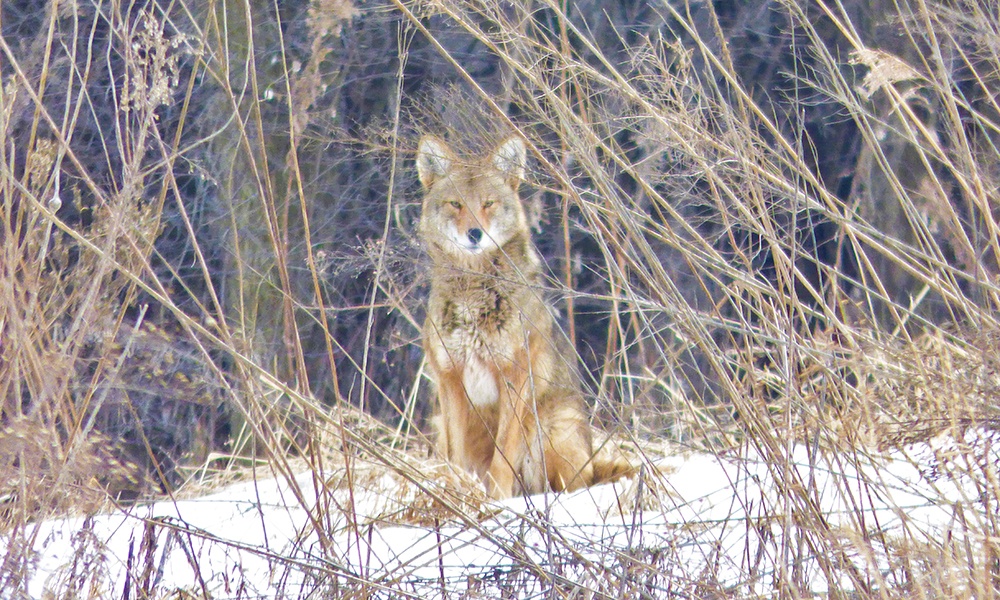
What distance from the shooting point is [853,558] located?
7.21 feet

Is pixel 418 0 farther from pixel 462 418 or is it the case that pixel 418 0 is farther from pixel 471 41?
pixel 471 41

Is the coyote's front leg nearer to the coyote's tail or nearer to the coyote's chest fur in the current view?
the coyote's chest fur

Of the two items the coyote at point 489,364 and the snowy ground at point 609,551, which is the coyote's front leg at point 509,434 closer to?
the coyote at point 489,364

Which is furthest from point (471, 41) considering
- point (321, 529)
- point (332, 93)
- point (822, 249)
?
point (321, 529)

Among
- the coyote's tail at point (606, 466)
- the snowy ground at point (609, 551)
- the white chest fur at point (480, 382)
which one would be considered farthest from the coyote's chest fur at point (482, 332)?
the snowy ground at point (609, 551)

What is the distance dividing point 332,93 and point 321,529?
5.35 meters

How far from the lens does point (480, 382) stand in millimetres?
4734

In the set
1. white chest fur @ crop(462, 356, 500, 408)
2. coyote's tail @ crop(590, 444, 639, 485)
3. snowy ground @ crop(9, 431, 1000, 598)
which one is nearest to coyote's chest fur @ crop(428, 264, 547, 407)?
white chest fur @ crop(462, 356, 500, 408)

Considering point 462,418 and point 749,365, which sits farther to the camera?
point 462,418

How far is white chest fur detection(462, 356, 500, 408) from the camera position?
15.4ft

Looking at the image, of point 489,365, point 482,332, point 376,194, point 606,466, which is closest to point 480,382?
point 489,365

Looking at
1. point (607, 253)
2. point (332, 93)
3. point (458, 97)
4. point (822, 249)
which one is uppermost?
point (332, 93)

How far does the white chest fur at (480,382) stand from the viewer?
4688 mm

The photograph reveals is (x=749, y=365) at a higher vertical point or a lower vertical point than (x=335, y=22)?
lower
